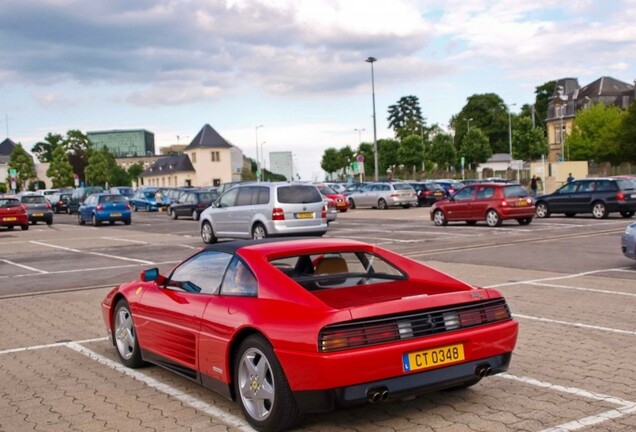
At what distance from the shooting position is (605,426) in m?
5.13

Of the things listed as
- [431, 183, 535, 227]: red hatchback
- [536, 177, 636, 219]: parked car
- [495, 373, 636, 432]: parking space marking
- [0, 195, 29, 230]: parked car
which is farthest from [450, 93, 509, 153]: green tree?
[495, 373, 636, 432]: parking space marking

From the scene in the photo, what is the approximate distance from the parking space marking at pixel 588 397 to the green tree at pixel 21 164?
5171 inches

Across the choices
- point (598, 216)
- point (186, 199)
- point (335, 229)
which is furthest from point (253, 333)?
point (186, 199)

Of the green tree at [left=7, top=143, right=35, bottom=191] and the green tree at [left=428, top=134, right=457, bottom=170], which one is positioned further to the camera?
the green tree at [left=7, top=143, right=35, bottom=191]

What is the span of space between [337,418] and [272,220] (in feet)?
54.8

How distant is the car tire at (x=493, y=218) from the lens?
27147mm

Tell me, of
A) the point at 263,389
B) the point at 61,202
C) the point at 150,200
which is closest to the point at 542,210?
the point at 263,389

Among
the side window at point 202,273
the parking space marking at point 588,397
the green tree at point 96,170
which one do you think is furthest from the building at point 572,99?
the side window at point 202,273

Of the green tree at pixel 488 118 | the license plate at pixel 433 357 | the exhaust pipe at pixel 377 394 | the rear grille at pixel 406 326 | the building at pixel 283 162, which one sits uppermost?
the green tree at pixel 488 118

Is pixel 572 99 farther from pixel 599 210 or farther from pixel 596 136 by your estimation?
pixel 599 210

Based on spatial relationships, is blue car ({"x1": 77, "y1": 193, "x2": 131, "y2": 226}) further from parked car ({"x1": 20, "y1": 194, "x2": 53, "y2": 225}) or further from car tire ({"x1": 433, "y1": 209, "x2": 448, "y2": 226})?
car tire ({"x1": 433, "y1": 209, "x2": 448, "y2": 226})

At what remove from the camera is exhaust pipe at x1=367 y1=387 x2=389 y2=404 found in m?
4.83

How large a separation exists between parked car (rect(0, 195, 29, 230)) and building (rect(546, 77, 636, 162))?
85.4 m

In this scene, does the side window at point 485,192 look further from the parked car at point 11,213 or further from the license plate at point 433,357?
the license plate at point 433,357
